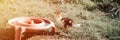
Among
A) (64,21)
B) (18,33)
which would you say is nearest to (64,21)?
(64,21)

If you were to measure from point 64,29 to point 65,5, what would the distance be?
0.15m

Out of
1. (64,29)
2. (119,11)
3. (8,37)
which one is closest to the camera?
(8,37)

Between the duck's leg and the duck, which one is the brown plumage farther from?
the duck's leg

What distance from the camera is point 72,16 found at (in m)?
1.46

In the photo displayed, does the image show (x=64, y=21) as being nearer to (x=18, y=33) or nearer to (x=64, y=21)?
A: (x=64, y=21)

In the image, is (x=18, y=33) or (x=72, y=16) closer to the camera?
(x=18, y=33)

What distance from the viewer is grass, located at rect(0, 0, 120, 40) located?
134cm

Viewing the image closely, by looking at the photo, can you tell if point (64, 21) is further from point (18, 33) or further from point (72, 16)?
point (18, 33)

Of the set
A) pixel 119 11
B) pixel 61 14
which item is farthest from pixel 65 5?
pixel 119 11

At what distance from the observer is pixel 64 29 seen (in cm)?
141

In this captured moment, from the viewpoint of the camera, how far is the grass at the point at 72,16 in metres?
1.34

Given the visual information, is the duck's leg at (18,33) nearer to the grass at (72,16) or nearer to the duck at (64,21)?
the grass at (72,16)

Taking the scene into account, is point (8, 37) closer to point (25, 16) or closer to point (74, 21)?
point (25, 16)

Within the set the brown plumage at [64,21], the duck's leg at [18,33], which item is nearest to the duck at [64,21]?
the brown plumage at [64,21]
